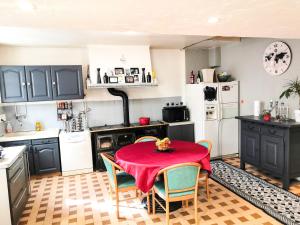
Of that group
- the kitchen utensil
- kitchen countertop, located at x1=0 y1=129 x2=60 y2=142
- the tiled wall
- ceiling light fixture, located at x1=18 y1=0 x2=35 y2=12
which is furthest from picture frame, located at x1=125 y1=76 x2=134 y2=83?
ceiling light fixture, located at x1=18 y1=0 x2=35 y2=12

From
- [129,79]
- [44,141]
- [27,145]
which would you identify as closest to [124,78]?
[129,79]

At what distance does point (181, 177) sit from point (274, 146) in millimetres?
1931

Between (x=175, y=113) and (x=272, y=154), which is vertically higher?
(x=175, y=113)

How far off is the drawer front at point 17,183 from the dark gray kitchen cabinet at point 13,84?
156 centimetres

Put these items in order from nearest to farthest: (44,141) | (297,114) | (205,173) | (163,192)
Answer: (163,192)
(205,173)
(297,114)
(44,141)

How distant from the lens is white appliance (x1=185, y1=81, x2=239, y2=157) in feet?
16.4

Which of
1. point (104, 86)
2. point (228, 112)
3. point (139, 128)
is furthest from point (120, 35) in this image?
point (228, 112)

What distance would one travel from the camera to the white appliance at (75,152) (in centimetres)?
445

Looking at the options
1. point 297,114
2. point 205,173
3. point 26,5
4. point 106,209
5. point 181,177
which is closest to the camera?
point 26,5

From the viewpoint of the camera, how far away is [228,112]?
514 cm

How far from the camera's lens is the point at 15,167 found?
2.99 meters

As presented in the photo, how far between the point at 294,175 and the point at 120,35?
351cm

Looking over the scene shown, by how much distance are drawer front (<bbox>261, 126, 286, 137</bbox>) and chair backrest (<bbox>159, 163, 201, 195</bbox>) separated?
1689 mm

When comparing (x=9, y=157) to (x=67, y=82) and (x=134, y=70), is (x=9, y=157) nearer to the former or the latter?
(x=67, y=82)
